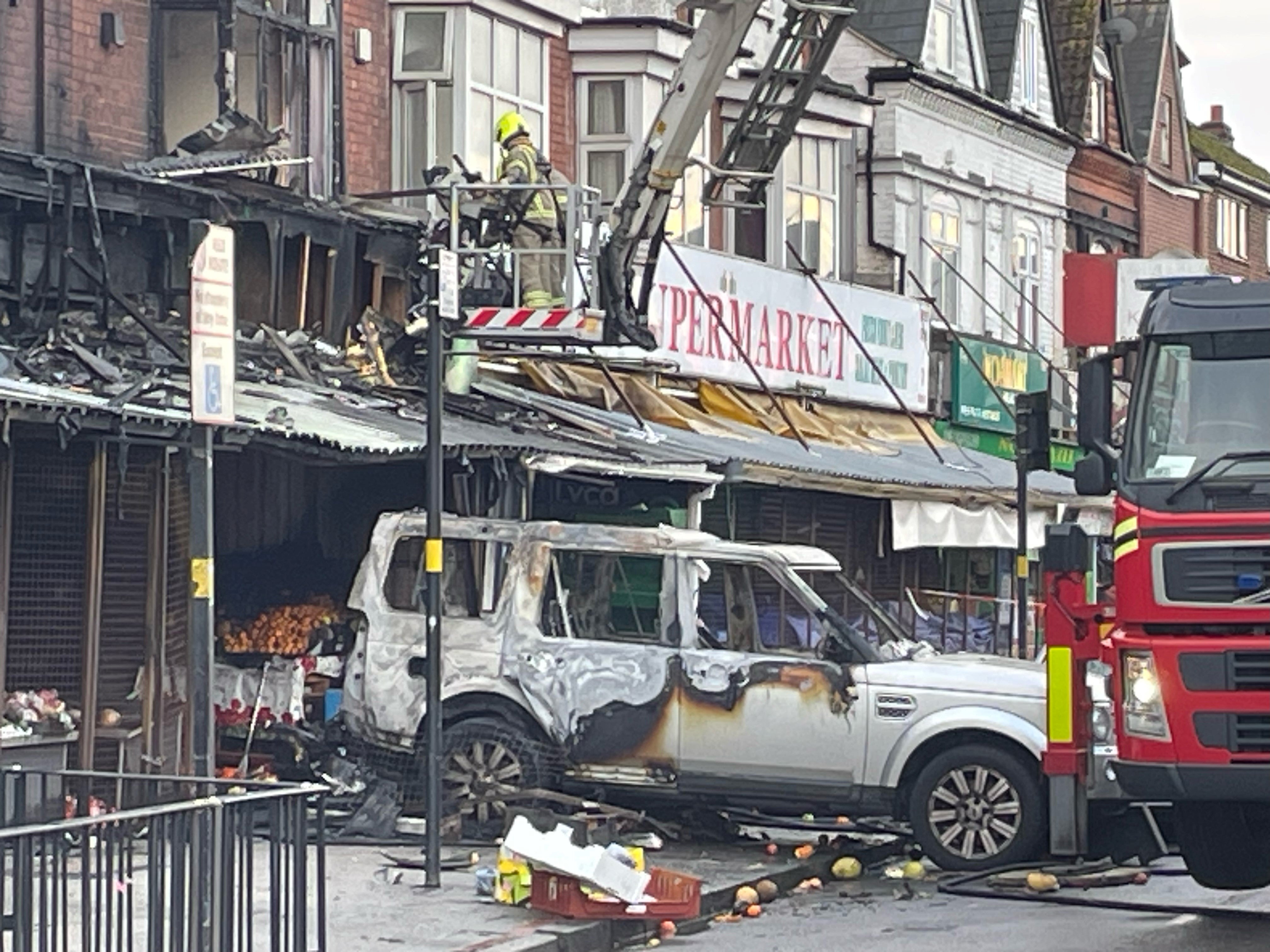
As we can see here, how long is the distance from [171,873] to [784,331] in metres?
19.0

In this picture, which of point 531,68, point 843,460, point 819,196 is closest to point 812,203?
point 819,196

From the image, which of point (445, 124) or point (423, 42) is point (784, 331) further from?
point (423, 42)

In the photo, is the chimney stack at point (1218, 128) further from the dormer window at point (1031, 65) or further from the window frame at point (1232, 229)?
the dormer window at point (1031, 65)

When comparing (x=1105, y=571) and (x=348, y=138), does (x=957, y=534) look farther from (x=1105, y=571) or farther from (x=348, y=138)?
(x=348, y=138)

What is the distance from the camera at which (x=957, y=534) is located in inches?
1000

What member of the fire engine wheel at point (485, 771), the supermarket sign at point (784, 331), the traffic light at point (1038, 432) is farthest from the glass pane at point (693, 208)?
the traffic light at point (1038, 432)

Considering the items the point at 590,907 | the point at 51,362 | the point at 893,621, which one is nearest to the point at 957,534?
the point at 893,621

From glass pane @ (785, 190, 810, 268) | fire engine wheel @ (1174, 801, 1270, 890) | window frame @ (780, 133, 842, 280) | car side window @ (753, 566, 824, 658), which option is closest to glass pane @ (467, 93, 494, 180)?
window frame @ (780, 133, 842, 280)

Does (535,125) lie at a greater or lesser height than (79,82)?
greater

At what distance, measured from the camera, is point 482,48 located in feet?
76.4

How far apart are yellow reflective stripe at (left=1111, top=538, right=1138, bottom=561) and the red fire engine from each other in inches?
0.5

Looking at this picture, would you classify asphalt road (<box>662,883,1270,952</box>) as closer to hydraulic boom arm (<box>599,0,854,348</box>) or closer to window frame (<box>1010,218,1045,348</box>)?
hydraulic boom arm (<box>599,0,854,348</box>)

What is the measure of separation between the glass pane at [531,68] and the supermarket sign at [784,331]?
6.62 feet

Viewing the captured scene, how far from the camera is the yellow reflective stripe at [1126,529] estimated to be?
37.8ft
